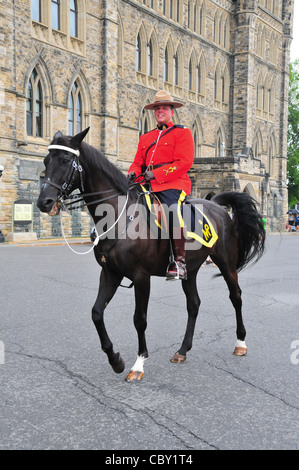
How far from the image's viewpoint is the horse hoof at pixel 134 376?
4.12 meters

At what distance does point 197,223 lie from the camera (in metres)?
4.95

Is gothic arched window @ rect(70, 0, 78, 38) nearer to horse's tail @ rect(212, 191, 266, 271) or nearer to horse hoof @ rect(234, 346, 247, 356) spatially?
horse's tail @ rect(212, 191, 266, 271)

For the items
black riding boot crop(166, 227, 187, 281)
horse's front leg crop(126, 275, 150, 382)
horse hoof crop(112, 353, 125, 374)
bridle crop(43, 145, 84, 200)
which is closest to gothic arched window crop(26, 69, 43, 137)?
black riding boot crop(166, 227, 187, 281)

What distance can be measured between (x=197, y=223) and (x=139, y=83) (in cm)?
2722

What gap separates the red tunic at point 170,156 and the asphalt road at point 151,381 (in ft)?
6.07

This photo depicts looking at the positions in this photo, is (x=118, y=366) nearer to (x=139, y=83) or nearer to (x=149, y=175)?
(x=149, y=175)

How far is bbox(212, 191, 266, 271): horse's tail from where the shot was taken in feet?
19.1

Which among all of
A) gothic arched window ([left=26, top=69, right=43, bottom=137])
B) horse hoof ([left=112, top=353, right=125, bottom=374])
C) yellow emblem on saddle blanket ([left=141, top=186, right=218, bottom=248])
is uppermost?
gothic arched window ([left=26, top=69, right=43, bottom=137])

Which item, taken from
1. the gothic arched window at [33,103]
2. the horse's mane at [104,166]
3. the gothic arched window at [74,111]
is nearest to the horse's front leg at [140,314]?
the horse's mane at [104,166]

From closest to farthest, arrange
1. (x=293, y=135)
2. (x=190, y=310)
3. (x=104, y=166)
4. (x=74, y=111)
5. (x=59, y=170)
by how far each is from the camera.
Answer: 1. (x=59, y=170)
2. (x=104, y=166)
3. (x=190, y=310)
4. (x=74, y=111)
5. (x=293, y=135)

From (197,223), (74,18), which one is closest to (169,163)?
(197,223)

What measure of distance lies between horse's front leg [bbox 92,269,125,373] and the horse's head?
2.79 ft

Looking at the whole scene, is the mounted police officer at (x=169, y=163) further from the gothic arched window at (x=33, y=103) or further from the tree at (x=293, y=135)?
the tree at (x=293, y=135)

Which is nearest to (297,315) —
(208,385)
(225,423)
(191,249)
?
(191,249)
